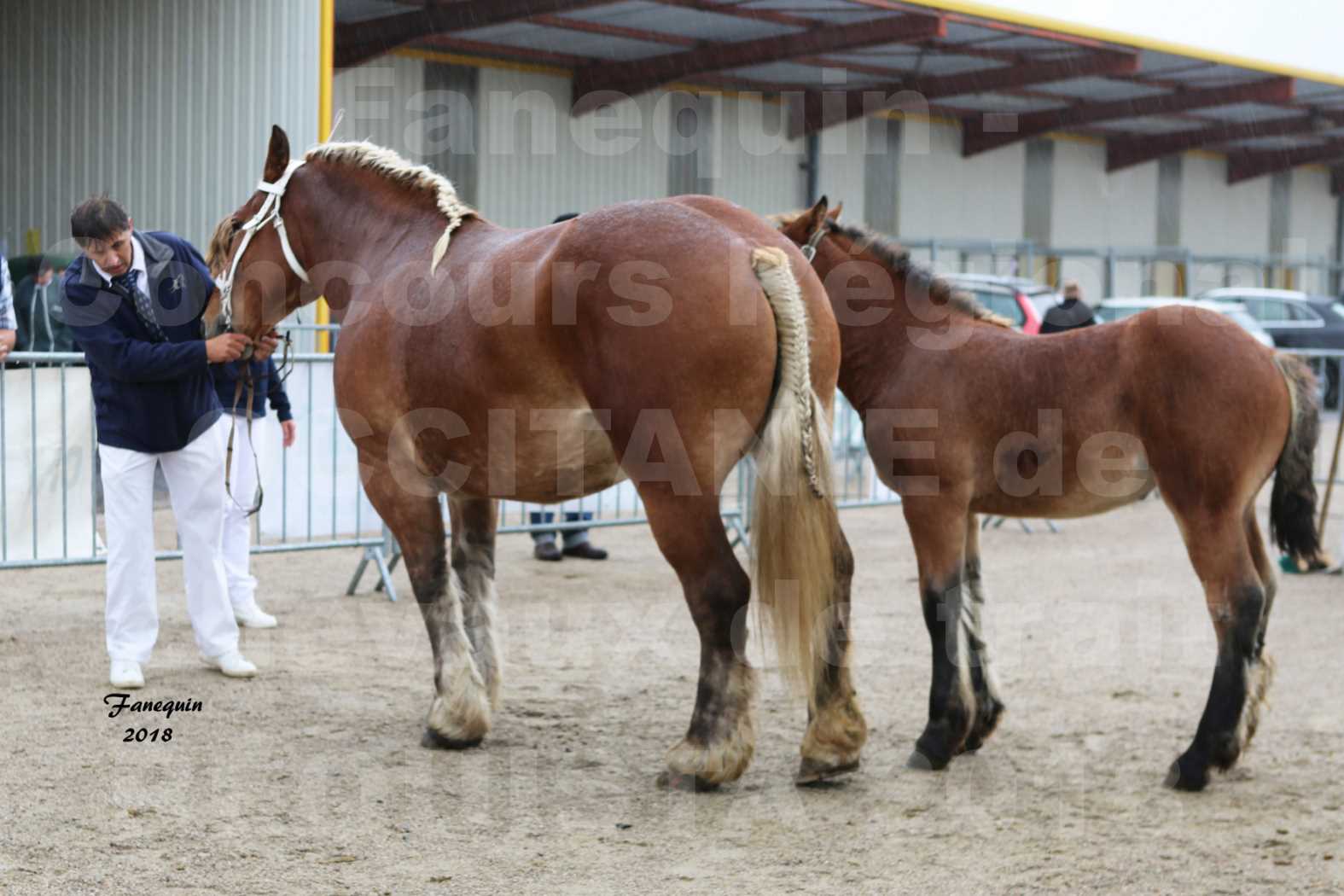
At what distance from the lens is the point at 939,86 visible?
22.5 m

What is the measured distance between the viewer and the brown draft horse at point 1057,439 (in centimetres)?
453

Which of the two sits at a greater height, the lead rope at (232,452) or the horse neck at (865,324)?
the horse neck at (865,324)

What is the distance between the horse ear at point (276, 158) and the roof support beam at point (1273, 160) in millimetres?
29545

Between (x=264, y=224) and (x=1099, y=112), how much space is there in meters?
22.6

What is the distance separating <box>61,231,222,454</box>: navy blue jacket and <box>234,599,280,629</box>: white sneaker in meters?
1.71

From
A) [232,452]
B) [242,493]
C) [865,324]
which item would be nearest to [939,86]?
[242,493]

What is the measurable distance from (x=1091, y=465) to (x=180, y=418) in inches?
137

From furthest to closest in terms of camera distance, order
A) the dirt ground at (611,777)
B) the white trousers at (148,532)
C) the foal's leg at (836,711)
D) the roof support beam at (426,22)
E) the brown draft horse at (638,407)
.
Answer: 1. the roof support beam at (426,22)
2. the white trousers at (148,532)
3. the foal's leg at (836,711)
4. the brown draft horse at (638,407)
5. the dirt ground at (611,777)

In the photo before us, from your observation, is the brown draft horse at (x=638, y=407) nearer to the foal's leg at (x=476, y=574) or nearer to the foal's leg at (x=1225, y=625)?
the foal's leg at (x=476, y=574)

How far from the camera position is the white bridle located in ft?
17.4

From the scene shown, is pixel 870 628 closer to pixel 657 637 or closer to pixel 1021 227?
pixel 657 637

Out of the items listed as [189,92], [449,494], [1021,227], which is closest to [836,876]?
[449,494]

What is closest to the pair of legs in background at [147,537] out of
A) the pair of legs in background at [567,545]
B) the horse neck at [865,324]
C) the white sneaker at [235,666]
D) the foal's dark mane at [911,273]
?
the white sneaker at [235,666]

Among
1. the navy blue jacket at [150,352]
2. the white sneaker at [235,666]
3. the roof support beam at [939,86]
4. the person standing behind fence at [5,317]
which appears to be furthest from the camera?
the roof support beam at [939,86]
